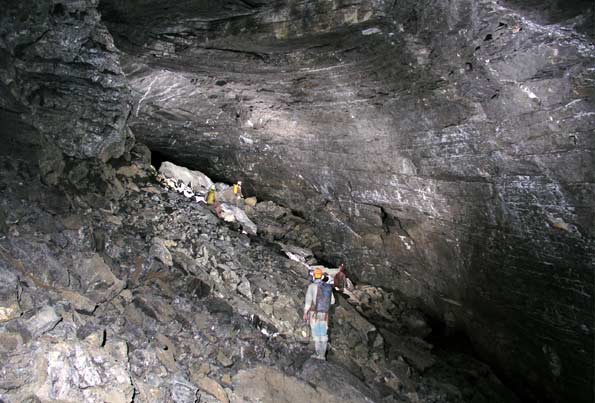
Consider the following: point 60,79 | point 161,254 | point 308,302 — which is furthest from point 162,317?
point 60,79

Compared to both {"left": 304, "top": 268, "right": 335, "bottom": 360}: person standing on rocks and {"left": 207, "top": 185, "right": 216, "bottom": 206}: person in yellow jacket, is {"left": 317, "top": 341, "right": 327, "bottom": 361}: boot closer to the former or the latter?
{"left": 304, "top": 268, "right": 335, "bottom": 360}: person standing on rocks

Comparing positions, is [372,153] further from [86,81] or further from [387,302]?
[86,81]

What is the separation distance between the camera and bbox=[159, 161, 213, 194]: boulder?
9445 mm

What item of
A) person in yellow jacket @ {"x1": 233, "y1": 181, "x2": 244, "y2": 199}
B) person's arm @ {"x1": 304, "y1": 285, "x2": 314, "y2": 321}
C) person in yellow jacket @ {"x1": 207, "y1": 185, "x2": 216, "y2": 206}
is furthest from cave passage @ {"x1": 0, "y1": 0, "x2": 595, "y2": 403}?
person in yellow jacket @ {"x1": 233, "y1": 181, "x2": 244, "y2": 199}

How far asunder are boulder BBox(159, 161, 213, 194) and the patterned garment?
4.42m

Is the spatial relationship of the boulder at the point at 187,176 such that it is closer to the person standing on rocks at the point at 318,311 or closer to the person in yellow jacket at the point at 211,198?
the person in yellow jacket at the point at 211,198

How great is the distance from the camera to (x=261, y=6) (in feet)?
16.7

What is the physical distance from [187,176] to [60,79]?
349 cm

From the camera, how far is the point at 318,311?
6.63 meters

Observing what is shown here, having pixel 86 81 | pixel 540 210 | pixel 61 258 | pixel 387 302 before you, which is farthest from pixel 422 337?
pixel 86 81

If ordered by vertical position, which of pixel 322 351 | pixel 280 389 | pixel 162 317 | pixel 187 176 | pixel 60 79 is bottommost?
pixel 322 351

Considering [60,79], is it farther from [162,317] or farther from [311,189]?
[311,189]

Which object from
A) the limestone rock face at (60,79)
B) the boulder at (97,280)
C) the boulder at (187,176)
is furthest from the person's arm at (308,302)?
the limestone rock face at (60,79)

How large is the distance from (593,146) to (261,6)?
4.24 meters
